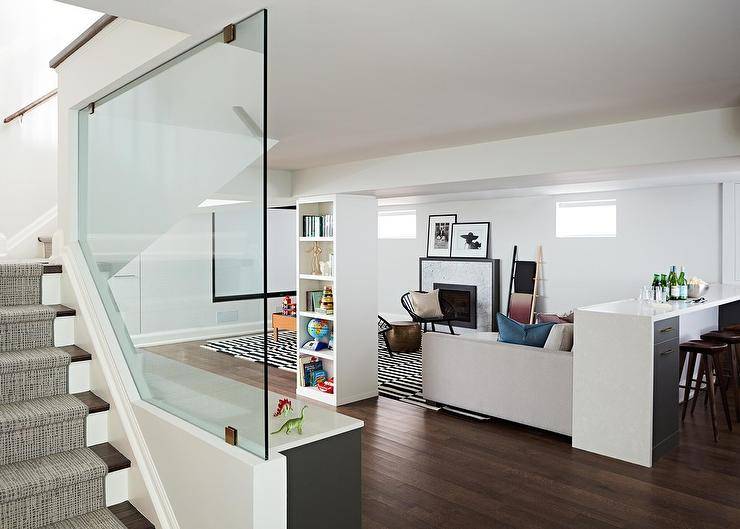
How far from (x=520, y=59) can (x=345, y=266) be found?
3.37 metres

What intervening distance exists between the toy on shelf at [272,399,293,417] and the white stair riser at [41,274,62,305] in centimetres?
161

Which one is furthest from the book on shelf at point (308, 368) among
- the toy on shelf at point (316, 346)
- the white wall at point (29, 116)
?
the white wall at point (29, 116)

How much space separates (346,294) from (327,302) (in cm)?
26

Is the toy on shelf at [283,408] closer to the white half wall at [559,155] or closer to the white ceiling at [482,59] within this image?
the white ceiling at [482,59]

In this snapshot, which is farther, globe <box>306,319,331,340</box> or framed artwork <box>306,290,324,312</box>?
framed artwork <box>306,290,324,312</box>

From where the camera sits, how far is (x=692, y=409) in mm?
5000

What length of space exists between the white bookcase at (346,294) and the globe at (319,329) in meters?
0.06

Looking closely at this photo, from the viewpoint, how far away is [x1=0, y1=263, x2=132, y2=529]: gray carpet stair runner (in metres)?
2.26

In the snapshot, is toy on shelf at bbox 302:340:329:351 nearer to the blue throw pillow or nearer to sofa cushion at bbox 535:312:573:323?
the blue throw pillow

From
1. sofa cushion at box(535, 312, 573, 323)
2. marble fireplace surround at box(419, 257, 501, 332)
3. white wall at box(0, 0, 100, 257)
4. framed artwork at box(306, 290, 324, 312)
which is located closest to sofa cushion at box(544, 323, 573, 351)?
sofa cushion at box(535, 312, 573, 323)

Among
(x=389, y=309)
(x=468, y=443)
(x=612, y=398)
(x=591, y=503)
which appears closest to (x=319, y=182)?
(x=468, y=443)

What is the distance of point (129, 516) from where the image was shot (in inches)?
94.9

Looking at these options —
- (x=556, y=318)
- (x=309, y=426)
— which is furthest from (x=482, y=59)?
(x=556, y=318)

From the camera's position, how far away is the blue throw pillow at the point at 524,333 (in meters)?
4.73
